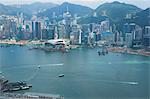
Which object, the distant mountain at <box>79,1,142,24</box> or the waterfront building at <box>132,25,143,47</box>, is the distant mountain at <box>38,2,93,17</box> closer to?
the distant mountain at <box>79,1,142,24</box>

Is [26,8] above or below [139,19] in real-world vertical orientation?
above

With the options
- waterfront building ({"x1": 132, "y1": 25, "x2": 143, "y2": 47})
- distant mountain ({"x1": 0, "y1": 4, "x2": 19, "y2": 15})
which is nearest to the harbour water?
waterfront building ({"x1": 132, "y1": 25, "x2": 143, "y2": 47})

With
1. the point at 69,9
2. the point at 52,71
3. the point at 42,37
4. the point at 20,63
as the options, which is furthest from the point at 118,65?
the point at 69,9

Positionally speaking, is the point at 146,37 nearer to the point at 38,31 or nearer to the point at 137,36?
the point at 137,36

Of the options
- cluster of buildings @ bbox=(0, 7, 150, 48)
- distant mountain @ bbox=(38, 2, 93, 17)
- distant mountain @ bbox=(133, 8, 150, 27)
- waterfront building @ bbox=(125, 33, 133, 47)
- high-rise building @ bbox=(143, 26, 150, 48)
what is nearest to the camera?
high-rise building @ bbox=(143, 26, 150, 48)

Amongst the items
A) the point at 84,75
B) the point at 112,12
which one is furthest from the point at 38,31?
the point at 84,75

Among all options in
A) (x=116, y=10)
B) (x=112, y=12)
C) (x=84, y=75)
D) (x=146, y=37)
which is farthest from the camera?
(x=112, y=12)
